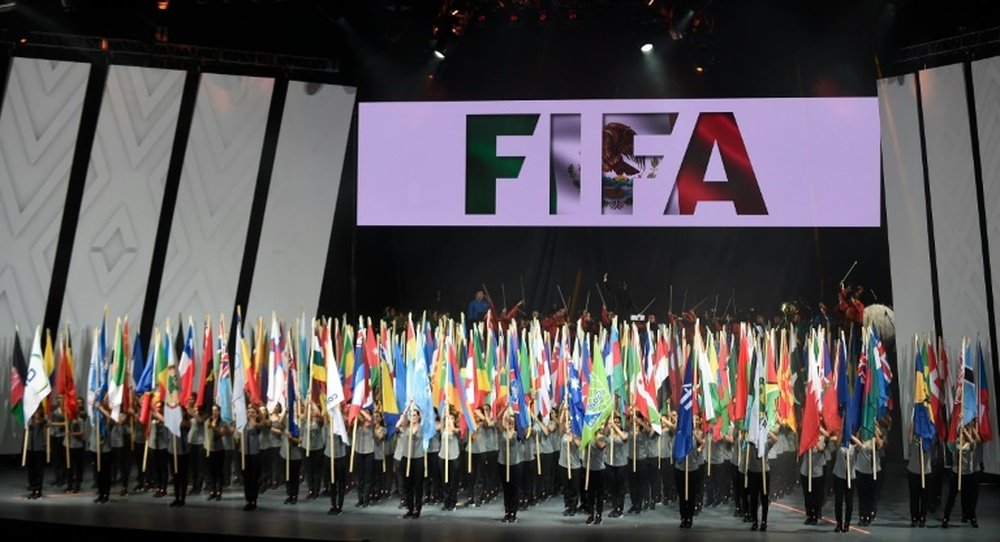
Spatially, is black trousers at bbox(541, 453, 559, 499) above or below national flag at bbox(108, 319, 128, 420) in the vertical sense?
below

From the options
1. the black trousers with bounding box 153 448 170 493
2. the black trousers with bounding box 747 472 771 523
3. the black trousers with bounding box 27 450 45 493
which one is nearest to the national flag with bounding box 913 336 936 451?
the black trousers with bounding box 747 472 771 523

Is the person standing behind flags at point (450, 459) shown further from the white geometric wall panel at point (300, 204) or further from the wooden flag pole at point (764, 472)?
the white geometric wall panel at point (300, 204)

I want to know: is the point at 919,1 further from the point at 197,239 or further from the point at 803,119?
the point at 197,239

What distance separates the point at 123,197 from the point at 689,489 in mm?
11735

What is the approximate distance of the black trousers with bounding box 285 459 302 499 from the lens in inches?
677

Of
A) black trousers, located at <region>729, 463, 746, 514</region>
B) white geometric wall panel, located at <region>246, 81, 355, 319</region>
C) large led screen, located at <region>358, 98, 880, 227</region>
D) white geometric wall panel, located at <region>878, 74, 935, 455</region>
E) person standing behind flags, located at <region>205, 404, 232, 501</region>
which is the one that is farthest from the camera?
white geometric wall panel, located at <region>246, 81, 355, 319</region>

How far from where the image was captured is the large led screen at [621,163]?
21.3 m

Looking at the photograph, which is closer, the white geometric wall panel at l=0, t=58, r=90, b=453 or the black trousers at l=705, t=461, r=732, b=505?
the black trousers at l=705, t=461, r=732, b=505

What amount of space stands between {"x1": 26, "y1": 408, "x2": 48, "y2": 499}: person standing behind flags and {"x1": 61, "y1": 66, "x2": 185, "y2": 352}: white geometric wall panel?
126 inches

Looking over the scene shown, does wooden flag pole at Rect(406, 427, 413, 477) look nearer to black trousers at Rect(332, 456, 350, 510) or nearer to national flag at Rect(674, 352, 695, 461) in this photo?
black trousers at Rect(332, 456, 350, 510)

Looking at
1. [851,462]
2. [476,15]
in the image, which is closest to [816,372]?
[851,462]

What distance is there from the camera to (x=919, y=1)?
19.8 m

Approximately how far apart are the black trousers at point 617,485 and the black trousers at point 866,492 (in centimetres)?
306

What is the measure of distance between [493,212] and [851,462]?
9.13 m
